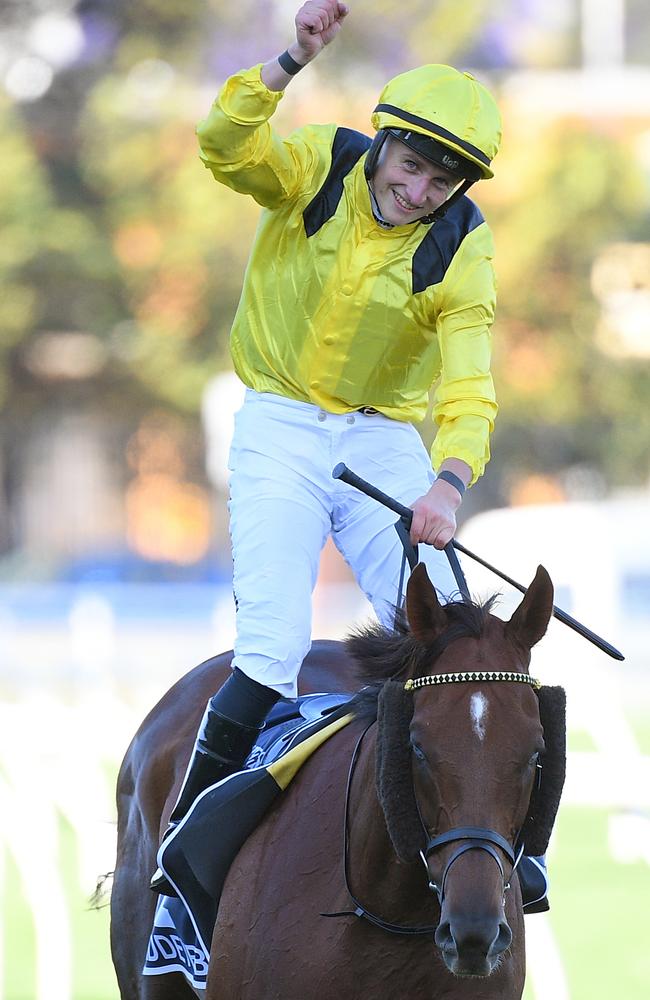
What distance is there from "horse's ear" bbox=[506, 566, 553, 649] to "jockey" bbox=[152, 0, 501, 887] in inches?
16.8

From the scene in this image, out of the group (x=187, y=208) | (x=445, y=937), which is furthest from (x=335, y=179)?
(x=187, y=208)

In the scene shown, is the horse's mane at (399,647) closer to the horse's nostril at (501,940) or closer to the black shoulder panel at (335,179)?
the horse's nostril at (501,940)

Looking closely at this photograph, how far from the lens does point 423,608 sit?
325cm

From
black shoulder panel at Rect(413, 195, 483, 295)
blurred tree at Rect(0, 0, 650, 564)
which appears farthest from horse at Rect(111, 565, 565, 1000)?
blurred tree at Rect(0, 0, 650, 564)

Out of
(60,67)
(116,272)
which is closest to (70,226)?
(116,272)

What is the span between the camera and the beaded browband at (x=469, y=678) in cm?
313

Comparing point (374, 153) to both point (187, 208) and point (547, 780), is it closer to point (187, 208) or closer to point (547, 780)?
point (547, 780)

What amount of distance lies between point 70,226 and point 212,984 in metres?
22.1

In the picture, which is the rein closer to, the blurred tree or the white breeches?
the white breeches

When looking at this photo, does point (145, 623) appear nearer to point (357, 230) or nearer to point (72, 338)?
point (72, 338)

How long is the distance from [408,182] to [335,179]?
0.30 metres

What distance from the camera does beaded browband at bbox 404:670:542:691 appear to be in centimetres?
313

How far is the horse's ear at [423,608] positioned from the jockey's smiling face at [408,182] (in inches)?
40.0

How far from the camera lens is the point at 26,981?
6656mm
